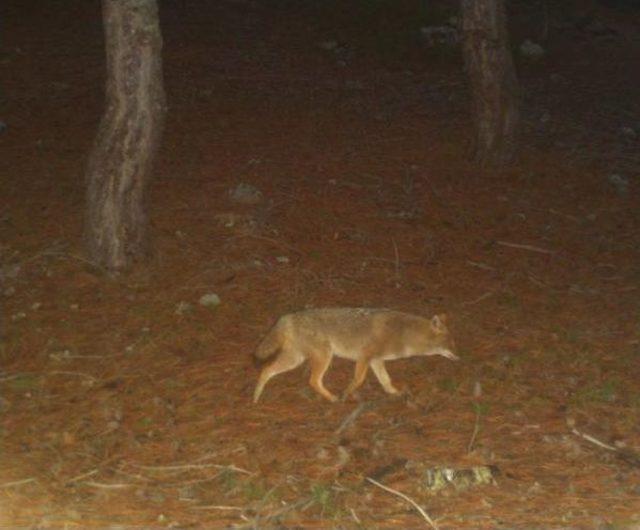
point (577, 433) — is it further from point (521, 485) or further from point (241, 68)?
point (241, 68)

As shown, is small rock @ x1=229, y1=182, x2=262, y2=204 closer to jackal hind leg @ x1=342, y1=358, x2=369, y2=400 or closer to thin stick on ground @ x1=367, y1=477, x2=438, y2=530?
jackal hind leg @ x1=342, y1=358, x2=369, y2=400

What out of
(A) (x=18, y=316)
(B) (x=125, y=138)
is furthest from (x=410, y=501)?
(B) (x=125, y=138)

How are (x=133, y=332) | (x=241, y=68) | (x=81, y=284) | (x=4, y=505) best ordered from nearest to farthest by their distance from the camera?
(x=4, y=505) → (x=133, y=332) → (x=81, y=284) → (x=241, y=68)

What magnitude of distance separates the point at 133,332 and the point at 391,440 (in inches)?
108

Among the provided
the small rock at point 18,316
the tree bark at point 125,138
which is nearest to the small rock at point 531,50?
the tree bark at point 125,138

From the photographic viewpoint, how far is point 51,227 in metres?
9.63

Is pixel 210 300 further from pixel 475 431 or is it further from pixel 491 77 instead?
pixel 491 77

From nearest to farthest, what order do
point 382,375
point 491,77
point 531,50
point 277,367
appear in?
point 277,367
point 382,375
point 491,77
point 531,50

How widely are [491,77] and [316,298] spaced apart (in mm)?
4685

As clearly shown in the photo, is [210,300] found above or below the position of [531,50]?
below

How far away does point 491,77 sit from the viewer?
1168 cm

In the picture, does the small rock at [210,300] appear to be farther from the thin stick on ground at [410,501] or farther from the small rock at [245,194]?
the thin stick on ground at [410,501]

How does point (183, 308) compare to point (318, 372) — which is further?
point (183, 308)

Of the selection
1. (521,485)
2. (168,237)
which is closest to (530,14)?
(168,237)
